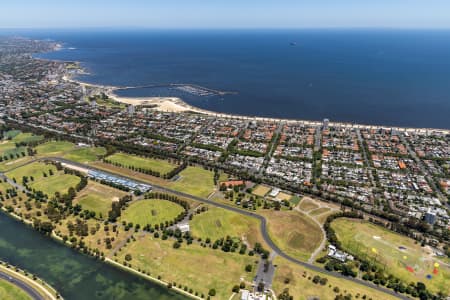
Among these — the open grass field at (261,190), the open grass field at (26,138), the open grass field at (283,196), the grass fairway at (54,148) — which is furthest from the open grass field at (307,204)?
the open grass field at (26,138)

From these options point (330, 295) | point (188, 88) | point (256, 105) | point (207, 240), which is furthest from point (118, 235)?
point (188, 88)

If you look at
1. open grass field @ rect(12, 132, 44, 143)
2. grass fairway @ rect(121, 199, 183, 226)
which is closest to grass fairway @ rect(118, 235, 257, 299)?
grass fairway @ rect(121, 199, 183, 226)

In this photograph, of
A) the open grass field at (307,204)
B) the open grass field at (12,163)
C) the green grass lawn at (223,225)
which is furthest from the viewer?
the open grass field at (12,163)

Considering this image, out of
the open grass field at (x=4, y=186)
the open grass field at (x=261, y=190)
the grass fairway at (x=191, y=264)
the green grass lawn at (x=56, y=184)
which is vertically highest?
the open grass field at (x=261, y=190)

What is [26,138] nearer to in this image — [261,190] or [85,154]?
[85,154]

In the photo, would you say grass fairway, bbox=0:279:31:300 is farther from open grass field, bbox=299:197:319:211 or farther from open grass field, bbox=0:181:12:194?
open grass field, bbox=299:197:319:211

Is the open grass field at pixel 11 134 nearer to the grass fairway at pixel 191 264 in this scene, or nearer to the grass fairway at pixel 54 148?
the grass fairway at pixel 54 148

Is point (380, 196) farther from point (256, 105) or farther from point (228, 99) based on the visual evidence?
point (228, 99)

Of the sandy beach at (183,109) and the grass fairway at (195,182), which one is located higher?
the sandy beach at (183,109)
